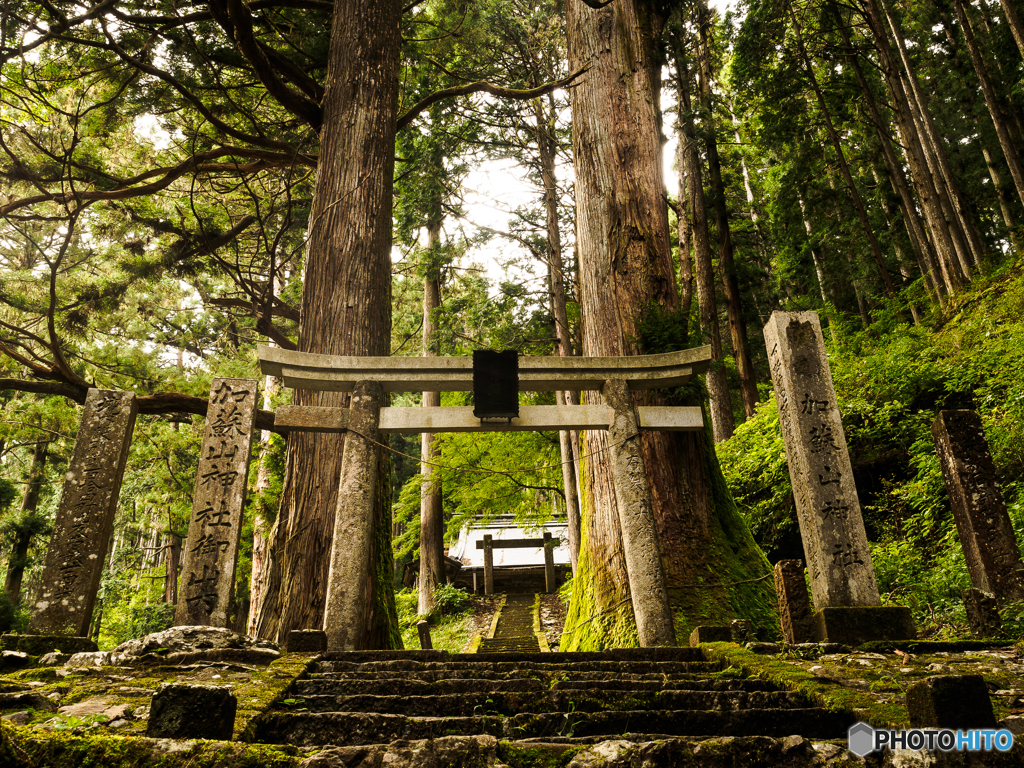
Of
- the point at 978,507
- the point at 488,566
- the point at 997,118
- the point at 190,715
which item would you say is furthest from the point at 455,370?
the point at 997,118

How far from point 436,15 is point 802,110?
9768mm

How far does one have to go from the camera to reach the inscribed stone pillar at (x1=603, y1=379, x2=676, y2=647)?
4441 millimetres

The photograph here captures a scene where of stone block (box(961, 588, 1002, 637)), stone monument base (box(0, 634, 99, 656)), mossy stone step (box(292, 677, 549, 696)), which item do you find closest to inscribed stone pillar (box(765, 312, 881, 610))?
stone block (box(961, 588, 1002, 637))

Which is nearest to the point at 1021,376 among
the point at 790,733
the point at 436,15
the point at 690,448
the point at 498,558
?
the point at 690,448

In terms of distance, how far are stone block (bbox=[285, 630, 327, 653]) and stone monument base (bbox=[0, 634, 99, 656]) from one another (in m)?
1.42

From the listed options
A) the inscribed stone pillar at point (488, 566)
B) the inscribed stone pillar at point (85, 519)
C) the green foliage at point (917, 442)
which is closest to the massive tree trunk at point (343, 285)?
the inscribed stone pillar at point (85, 519)

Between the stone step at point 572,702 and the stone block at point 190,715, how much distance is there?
700 millimetres

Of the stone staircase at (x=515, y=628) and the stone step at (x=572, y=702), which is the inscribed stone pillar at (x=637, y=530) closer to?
the stone step at (x=572, y=702)

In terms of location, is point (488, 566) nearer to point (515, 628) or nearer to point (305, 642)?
point (515, 628)

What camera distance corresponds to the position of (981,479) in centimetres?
469

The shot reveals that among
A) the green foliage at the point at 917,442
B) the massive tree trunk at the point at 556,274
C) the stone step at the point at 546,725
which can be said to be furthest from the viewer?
the massive tree trunk at the point at 556,274

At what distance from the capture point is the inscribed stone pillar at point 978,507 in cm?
448

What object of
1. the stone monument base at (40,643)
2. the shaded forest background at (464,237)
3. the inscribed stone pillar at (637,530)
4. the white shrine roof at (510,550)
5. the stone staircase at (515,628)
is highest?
the shaded forest background at (464,237)

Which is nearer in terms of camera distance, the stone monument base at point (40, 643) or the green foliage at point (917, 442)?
the stone monument base at point (40, 643)
